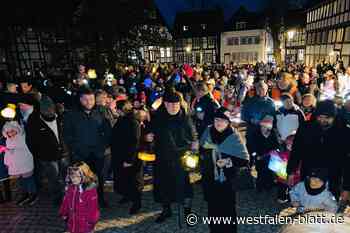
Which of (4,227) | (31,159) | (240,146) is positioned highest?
(240,146)

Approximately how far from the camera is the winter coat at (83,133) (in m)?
5.59

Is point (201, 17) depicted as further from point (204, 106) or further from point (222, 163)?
point (222, 163)

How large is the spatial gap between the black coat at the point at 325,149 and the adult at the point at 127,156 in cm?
263

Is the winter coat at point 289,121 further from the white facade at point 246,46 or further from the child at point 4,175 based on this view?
the white facade at point 246,46

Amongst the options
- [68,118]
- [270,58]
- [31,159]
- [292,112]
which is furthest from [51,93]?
[270,58]

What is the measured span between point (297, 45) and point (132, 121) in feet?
148

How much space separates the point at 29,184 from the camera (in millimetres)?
6367

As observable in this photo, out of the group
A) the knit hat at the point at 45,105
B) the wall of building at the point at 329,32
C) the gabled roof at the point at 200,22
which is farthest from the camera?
the gabled roof at the point at 200,22

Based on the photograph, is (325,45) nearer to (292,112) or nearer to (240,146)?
(292,112)

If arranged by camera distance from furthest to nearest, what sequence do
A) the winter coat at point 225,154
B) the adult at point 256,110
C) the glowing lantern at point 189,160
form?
the adult at point 256,110
the glowing lantern at point 189,160
the winter coat at point 225,154

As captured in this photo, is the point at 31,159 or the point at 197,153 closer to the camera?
the point at 197,153

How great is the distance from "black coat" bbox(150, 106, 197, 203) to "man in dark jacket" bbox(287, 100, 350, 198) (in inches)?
66.2

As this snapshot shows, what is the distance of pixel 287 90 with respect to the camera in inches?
304

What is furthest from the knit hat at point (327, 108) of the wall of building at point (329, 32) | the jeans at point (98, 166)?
the wall of building at point (329, 32)
